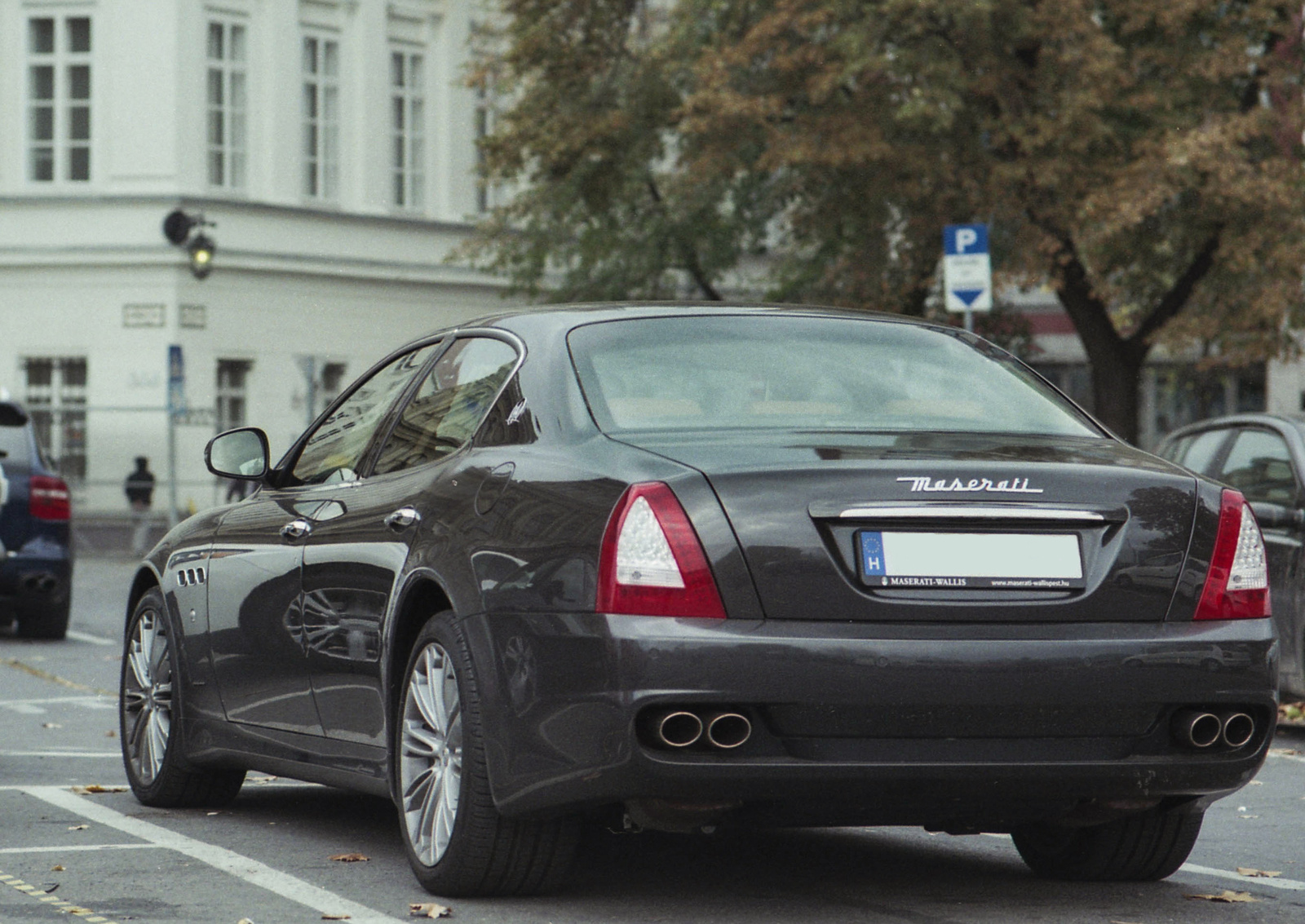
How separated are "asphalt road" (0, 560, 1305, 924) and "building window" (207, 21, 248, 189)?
34.8 meters

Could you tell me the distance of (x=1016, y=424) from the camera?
6211 mm

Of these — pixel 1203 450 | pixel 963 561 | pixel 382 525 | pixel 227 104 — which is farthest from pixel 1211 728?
pixel 227 104

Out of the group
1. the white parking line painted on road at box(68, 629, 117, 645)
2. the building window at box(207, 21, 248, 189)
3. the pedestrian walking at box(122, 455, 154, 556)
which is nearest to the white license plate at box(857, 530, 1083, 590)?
the white parking line painted on road at box(68, 629, 117, 645)

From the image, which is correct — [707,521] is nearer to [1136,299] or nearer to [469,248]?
[1136,299]

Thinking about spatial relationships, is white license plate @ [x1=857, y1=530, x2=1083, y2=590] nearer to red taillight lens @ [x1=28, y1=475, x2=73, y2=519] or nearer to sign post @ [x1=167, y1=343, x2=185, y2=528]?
red taillight lens @ [x1=28, y1=475, x2=73, y2=519]

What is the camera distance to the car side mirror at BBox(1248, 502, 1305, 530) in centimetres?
1095

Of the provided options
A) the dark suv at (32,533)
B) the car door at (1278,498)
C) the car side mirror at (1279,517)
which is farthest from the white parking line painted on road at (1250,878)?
the dark suv at (32,533)

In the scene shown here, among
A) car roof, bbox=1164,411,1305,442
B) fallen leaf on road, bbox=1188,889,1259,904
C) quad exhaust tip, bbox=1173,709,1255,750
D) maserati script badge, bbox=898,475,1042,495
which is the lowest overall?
fallen leaf on road, bbox=1188,889,1259,904

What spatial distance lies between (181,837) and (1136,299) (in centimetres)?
2323

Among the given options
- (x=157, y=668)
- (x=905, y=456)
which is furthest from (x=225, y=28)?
(x=905, y=456)

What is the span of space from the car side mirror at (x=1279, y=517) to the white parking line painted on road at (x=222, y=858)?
5.49 metres

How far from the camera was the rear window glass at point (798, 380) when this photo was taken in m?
5.95

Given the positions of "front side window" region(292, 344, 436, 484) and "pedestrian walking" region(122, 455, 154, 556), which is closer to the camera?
"front side window" region(292, 344, 436, 484)

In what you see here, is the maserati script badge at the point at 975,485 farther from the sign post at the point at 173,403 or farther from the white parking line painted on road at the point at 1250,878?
the sign post at the point at 173,403
